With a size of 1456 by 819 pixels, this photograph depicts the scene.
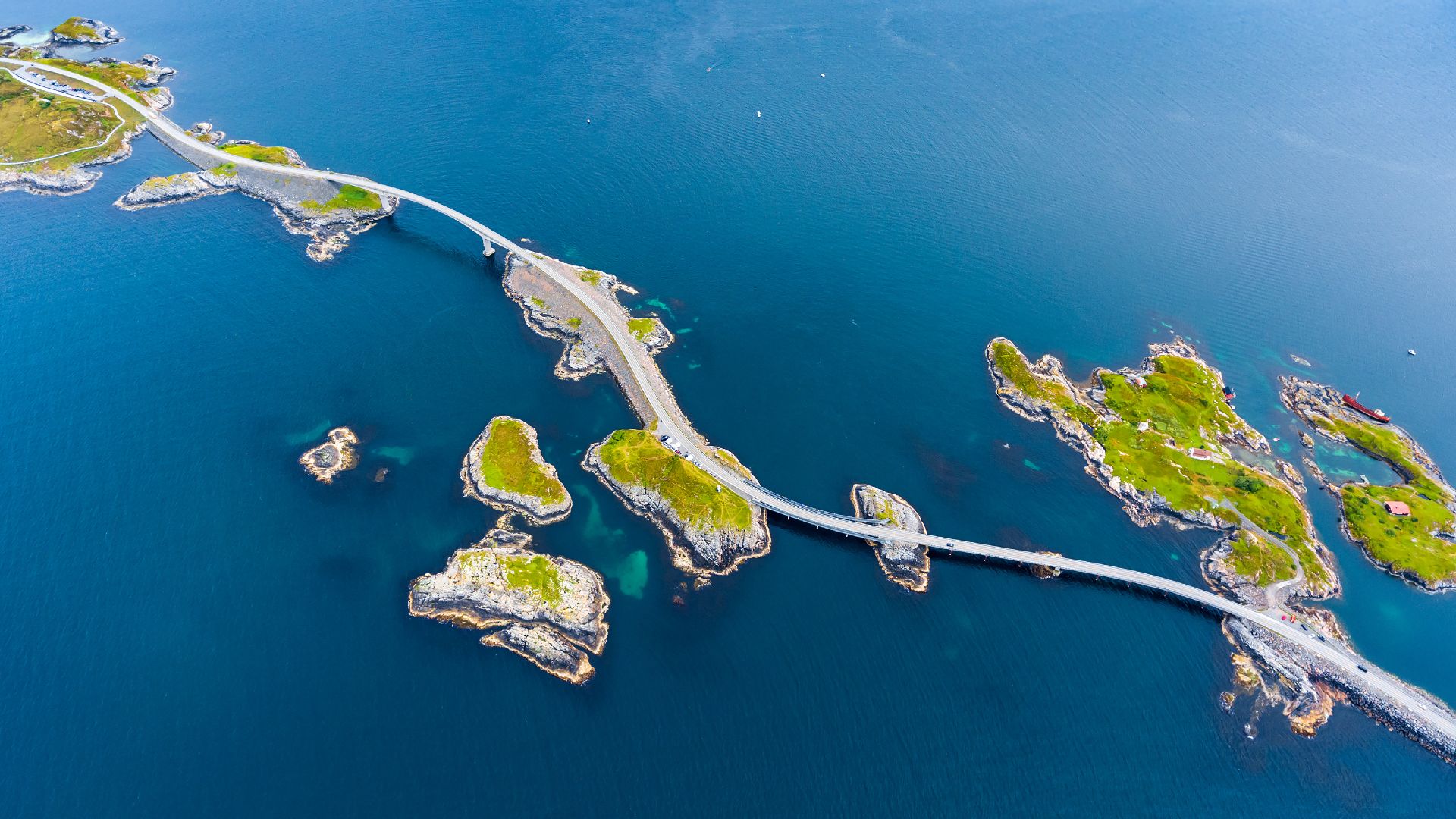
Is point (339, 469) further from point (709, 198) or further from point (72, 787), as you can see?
point (709, 198)

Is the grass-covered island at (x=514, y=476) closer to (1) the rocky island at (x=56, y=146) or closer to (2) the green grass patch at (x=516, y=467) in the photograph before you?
(2) the green grass patch at (x=516, y=467)

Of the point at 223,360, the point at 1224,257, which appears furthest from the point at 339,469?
the point at 1224,257

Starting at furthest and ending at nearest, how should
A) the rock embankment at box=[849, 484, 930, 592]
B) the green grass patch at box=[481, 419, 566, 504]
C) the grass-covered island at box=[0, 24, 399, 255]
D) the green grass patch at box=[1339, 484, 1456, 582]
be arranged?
the grass-covered island at box=[0, 24, 399, 255], the green grass patch at box=[481, 419, 566, 504], the green grass patch at box=[1339, 484, 1456, 582], the rock embankment at box=[849, 484, 930, 592]

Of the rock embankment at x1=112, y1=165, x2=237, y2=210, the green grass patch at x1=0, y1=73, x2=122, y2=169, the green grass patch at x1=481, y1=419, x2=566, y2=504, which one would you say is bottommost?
the green grass patch at x1=481, y1=419, x2=566, y2=504

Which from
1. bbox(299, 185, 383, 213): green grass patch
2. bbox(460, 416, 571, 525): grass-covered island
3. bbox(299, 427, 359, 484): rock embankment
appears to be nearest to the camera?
bbox(460, 416, 571, 525): grass-covered island

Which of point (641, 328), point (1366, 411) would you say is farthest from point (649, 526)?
point (1366, 411)

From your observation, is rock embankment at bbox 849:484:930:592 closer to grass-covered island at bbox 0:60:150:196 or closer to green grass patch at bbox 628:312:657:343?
green grass patch at bbox 628:312:657:343

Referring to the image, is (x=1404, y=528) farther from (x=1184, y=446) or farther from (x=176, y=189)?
(x=176, y=189)

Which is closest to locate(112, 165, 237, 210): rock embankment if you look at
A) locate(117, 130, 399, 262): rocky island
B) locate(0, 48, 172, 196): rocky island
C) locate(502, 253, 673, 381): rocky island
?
locate(117, 130, 399, 262): rocky island
